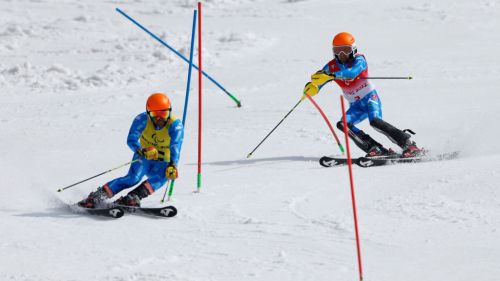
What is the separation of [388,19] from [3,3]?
42.4 feet

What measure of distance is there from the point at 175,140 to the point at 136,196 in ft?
2.35

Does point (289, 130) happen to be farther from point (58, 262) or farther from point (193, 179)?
point (58, 262)

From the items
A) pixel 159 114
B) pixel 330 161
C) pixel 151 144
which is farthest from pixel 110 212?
pixel 330 161

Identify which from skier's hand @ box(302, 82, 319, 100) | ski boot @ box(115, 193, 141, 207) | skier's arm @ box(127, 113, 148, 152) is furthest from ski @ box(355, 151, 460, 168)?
ski boot @ box(115, 193, 141, 207)

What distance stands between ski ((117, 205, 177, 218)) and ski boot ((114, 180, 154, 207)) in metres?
0.07

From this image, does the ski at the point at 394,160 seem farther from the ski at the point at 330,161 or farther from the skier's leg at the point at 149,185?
the skier's leg at the point at 149,185

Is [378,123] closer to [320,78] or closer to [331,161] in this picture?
[331,161]

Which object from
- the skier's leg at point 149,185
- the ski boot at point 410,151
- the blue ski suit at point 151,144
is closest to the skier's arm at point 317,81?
the ski boot at point 410,151

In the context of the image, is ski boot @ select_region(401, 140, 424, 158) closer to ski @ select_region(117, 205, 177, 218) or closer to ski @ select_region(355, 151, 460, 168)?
ski @ select_region(355, 151, 460, 168)

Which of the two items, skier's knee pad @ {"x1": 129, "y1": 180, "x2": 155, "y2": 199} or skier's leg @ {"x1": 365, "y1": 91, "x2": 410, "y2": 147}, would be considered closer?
skier's knee pad @ {"x1": 129, "y1": 180, "x2": 155, "y2": 199}

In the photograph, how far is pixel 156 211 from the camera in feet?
26.3

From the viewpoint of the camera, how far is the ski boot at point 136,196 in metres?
8.22

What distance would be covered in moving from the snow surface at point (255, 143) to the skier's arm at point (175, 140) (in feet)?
1.80

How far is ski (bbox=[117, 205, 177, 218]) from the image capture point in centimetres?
798
